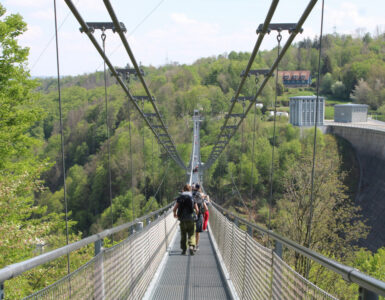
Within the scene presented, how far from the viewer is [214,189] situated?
4338cm

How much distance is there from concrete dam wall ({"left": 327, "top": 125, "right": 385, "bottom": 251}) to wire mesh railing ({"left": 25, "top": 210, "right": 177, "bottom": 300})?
87.1 ft

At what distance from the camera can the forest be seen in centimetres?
742

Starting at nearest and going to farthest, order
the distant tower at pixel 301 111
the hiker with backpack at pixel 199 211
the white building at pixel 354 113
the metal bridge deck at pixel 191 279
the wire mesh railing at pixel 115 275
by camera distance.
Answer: the wire mesh railing at pixel 115 275, the metal bridge deck at pixel 191 279, the hiker with backpack at pixel 199 211, the white building at pixel 354 113, the distant tower at pixel 301 111

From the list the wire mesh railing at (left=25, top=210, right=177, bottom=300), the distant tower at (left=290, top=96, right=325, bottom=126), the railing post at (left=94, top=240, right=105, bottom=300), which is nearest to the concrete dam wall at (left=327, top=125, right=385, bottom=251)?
the distant tower at (left=290, top=96, right=325, bottom=126)

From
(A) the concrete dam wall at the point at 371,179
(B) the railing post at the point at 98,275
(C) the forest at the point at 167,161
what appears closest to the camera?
(B) the railing post at the point at 98,275

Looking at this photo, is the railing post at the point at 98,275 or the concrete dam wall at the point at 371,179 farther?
the concrete dam wall at the point at 371,179

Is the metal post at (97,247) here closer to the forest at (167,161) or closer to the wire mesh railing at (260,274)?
the wire mesh railing at (260,274)

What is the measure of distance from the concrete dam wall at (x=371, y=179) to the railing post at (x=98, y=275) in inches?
1104

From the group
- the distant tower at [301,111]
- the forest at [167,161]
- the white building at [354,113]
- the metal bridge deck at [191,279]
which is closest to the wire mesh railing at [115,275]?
the metal bridge deck at [191,279]

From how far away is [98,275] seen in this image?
90.5 inches

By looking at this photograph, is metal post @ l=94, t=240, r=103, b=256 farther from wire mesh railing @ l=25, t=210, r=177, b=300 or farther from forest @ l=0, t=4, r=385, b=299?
forest @ l=0, t=4, r=385, b=299

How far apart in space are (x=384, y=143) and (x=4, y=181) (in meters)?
35.4

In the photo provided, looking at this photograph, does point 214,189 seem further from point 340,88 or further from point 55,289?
point 55,289

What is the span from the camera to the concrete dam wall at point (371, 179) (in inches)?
1166
